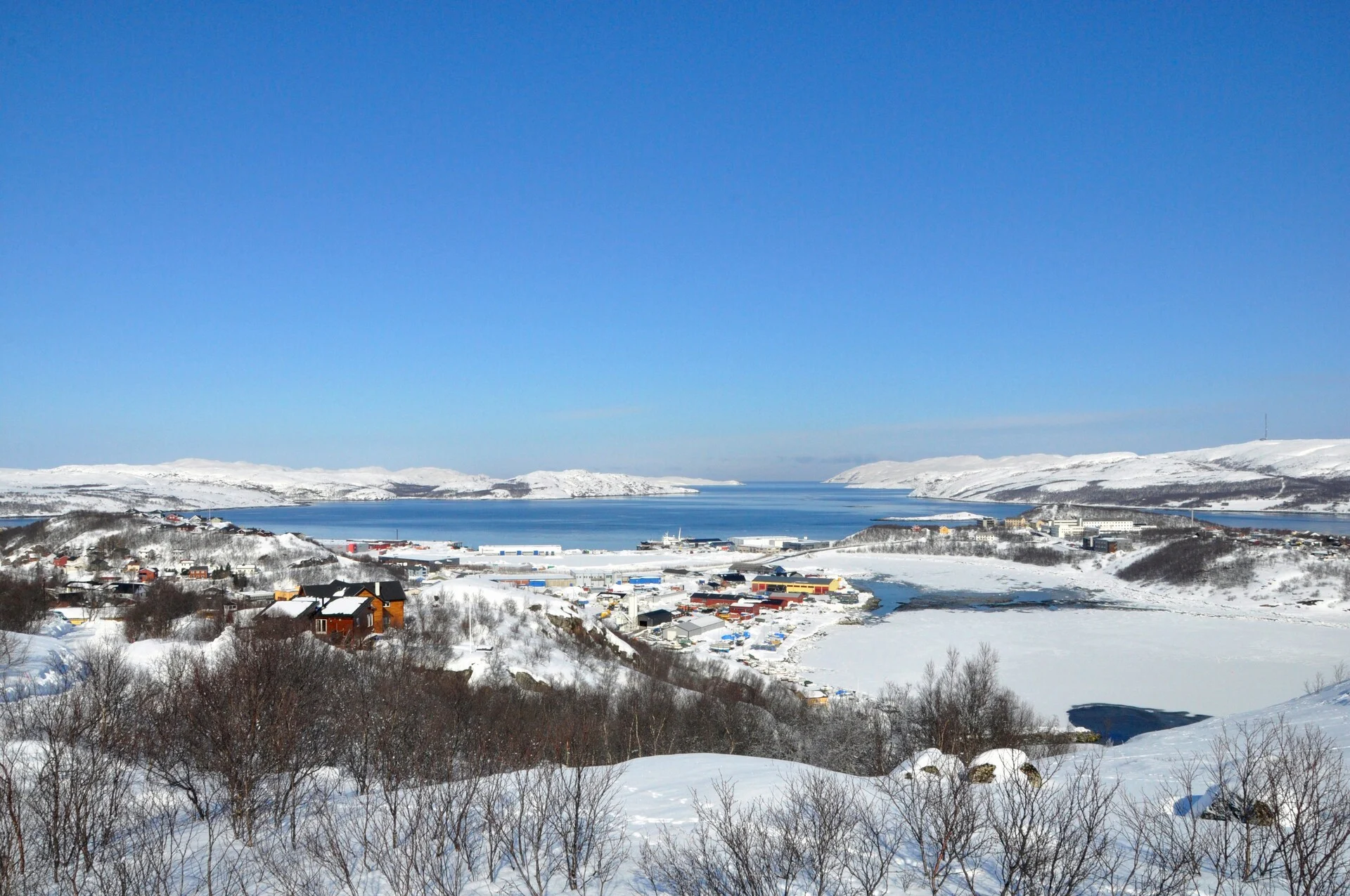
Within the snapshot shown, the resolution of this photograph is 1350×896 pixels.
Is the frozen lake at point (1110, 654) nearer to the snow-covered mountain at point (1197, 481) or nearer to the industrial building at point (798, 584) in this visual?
the industrial building at point (798, 584)

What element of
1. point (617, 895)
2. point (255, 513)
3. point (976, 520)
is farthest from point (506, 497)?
point (617, 895)

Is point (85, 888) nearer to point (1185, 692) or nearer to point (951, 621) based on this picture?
point (1185, 692)

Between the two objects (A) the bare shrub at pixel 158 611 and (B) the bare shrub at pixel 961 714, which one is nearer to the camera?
(B) the bare shrub at pixel 961 714

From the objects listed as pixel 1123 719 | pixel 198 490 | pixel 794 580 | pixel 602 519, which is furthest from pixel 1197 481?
pixel 198 490

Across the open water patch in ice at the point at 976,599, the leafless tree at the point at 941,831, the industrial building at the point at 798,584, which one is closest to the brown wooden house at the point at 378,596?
the leafless tree at the point at 941,831

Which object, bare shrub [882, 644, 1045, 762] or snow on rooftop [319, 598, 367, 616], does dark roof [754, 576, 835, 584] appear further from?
snow on rooftop [319, 598, 367, 616]
